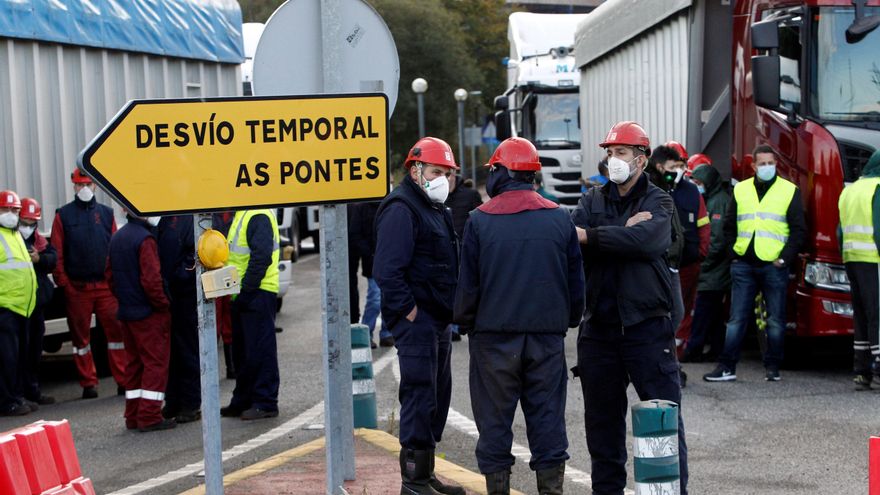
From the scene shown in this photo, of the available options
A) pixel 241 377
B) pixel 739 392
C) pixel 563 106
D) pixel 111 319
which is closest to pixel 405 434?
pixel 241 377

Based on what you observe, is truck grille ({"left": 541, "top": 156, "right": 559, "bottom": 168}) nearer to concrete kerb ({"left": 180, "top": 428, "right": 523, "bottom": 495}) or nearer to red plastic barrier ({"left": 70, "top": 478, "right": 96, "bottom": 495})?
Result: concrete kerb ({"left": 180, "top": 428, "right": 523, "bottom": 495})

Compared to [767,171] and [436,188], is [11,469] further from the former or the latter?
[767,171]

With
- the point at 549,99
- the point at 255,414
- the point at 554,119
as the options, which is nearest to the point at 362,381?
the point at 255,414

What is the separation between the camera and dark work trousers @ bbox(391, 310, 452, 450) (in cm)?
745

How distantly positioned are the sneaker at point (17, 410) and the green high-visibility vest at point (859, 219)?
6.51m

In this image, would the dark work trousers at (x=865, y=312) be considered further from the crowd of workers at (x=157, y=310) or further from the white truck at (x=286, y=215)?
the white truck at (x=286, y=215)

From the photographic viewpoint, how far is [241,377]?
10758 millimetres

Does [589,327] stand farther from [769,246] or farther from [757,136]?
[757,136]

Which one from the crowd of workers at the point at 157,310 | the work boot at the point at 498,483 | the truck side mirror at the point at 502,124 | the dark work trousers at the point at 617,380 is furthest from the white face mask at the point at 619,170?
the truck side mirror at the point at 502,124

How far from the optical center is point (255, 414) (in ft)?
35.0

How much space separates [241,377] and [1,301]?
205cm

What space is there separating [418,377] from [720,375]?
4.93m

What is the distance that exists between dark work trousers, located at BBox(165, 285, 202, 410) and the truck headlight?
4.90 m

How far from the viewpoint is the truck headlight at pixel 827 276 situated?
1153 centimetres
